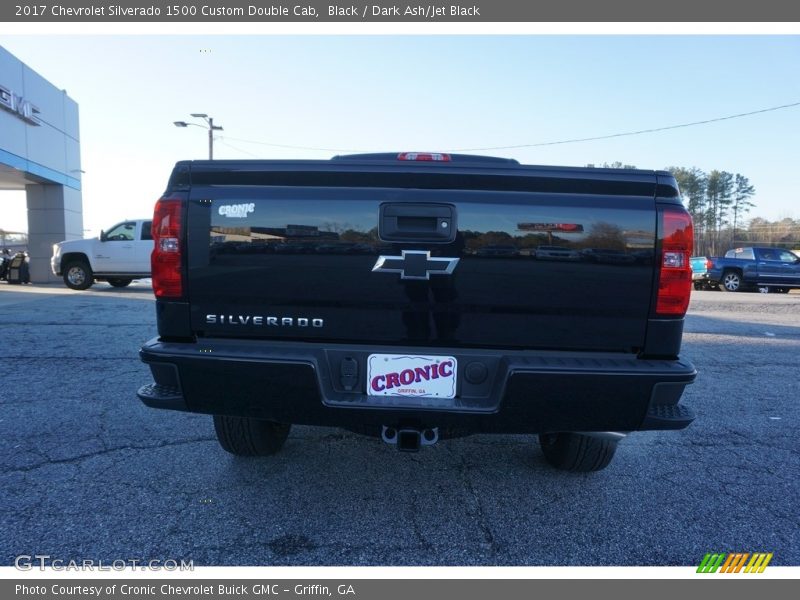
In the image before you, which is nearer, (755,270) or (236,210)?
(236,210)

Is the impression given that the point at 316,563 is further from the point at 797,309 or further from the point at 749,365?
the point at 797,309

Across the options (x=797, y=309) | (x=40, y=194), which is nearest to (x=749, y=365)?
(x=797, y=309)

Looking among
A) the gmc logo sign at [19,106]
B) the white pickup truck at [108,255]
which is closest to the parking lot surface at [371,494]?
the white pickup truck at [108,255]

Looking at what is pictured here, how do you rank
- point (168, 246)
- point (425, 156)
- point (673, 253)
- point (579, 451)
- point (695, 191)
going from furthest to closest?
point (695, 191)
point (579, 451)
point (425, 156)
point (168, 246)
point (673, 253)

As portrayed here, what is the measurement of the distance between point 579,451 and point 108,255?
14.6m

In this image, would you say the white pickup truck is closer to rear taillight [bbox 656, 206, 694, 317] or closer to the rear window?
rear taillight [bbox 656, 206, 694, 317]

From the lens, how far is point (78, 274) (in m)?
14.5

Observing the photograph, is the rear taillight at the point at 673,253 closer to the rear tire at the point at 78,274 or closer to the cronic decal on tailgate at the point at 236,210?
the cronic decal on tailgate at the point at 236,210

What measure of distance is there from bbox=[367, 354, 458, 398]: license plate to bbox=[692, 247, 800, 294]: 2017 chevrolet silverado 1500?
21232 mm

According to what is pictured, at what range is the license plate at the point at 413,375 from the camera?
89.7 inches

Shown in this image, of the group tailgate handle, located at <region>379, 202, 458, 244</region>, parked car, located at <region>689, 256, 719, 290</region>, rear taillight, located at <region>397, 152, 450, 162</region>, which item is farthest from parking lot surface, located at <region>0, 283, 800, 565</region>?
parked car, located at <region>689, 256, 719, 290</region>

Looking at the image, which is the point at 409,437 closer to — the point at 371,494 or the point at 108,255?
the point at 371,494

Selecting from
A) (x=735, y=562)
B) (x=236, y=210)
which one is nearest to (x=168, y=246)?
(x=236, y=210)

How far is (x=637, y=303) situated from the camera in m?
2.25
